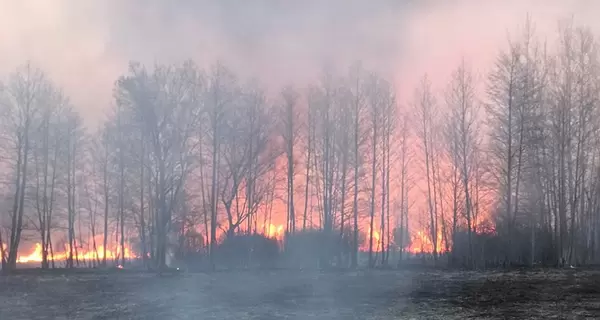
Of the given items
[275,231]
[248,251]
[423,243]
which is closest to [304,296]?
[248,251]

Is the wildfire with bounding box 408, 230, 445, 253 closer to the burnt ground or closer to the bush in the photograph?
the bush

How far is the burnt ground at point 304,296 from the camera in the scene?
1333cm

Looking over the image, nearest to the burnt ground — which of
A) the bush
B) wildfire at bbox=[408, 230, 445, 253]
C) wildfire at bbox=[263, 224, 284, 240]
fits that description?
the bush

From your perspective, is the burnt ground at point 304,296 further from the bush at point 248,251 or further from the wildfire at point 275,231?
the wildfire at point 275,231

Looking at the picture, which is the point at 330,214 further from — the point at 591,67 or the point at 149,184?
the point at 591,67

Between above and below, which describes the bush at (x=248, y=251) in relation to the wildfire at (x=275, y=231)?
below

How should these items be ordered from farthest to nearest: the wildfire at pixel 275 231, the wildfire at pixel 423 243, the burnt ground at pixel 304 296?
1. the wildfire at pixel 423 243
2. the wildfire at pixel 275 231
3. the burnt ground at pixel 304 296

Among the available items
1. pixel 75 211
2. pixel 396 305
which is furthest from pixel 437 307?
pixel 75 211

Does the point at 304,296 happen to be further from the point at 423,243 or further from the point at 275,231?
the point at 423,243

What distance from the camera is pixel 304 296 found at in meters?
16.0

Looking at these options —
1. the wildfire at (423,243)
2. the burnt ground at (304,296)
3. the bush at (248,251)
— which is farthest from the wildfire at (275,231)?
the wildfire at (423,243)

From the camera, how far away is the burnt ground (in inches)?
525

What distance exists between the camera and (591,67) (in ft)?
93.6

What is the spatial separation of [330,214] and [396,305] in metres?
13.8
